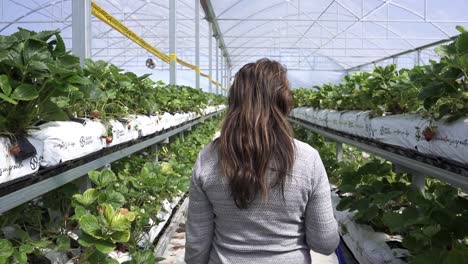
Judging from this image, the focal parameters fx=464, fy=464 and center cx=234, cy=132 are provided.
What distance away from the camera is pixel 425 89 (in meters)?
2.21

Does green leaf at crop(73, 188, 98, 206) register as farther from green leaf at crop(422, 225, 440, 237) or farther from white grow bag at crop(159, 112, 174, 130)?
white grow bag at crop(159, 112, 174, 130)

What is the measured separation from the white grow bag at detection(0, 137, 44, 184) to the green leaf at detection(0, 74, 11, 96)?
163 mm

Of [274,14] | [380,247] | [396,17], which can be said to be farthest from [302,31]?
[380,247]

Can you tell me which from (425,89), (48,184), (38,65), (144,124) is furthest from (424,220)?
(144,124)

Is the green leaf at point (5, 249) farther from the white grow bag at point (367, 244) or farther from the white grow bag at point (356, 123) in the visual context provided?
the white grow bag at point (356, 123)

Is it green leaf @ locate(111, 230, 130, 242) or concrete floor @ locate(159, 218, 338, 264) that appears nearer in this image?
green leaf @ locate(111, 230, 130, 242)

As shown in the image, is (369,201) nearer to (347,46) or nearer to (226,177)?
(226,177)

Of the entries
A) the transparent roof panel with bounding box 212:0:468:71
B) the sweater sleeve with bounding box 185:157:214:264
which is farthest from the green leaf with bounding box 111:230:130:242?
the transparent roof panel with bounding box 212:0:468:71

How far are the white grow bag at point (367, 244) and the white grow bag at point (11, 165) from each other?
1.76 meters

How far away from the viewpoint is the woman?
5.06ft

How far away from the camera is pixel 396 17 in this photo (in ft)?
49.8

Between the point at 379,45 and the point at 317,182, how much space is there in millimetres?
21045

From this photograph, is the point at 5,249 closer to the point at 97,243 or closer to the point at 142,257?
the point at 97,243

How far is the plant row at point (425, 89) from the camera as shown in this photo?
6.93 ft
